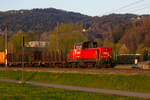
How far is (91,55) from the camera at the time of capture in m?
37.7

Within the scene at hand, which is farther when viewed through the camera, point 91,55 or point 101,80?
point 91,55

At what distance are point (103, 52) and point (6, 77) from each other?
46.4 ft

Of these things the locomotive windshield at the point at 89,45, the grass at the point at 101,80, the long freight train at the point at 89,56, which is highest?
the locomotive windshield at the point at 89,45

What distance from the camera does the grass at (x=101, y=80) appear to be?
21578mm

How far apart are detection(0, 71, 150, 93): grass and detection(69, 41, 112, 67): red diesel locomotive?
293 inches

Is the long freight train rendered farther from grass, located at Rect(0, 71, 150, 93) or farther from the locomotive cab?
grass, located at Rect(0, 71, 150, 93)

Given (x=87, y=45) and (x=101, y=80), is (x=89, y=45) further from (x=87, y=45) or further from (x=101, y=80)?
(x=101, y=80)

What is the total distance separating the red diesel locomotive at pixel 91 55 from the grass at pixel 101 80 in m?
7.45

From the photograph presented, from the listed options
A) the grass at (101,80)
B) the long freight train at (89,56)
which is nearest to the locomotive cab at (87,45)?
the long freight train at (89,56)

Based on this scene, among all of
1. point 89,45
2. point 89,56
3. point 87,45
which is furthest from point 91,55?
point 87,45

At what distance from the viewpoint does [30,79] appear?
32.8 metres

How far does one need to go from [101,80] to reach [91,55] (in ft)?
43.0

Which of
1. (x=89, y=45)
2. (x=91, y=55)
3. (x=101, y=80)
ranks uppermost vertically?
(x=89, y=45)

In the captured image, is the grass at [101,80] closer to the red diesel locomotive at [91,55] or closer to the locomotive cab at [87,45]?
the red diesel locomotive at [91,55]
